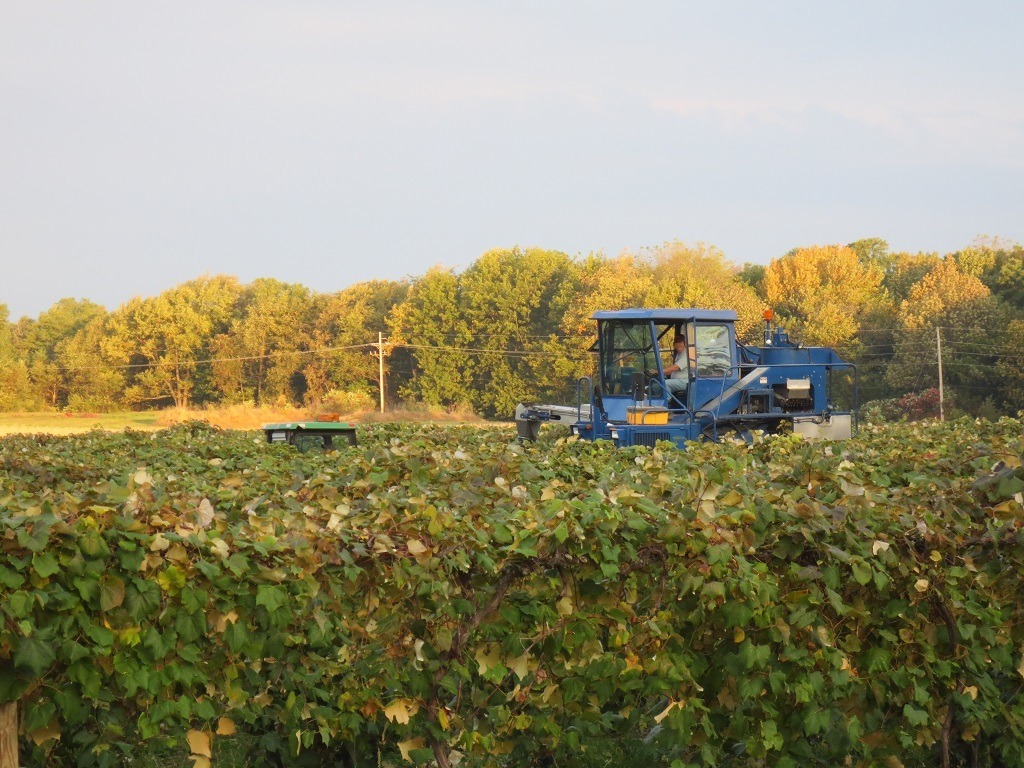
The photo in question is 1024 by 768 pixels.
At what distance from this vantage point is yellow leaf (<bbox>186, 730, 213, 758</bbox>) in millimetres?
4449

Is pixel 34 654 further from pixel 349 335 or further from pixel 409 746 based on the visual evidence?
pixel 349 335

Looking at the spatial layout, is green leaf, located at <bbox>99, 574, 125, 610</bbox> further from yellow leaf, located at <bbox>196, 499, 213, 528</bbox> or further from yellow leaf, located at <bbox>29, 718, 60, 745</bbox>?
yellow leaf, located at <bbox>29, 718, 60, 745</bbox>

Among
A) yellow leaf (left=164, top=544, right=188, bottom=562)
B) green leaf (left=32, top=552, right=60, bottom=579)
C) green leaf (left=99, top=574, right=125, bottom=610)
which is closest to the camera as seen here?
green leaf (left=32, top=552, right=60, bottom=579)

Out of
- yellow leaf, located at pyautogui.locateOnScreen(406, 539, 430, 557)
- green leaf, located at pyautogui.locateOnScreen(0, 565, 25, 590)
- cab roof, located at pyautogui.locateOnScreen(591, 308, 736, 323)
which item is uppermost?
cab roof, located at pyautogui.locateOnScreen(591, 308, 736, 323)

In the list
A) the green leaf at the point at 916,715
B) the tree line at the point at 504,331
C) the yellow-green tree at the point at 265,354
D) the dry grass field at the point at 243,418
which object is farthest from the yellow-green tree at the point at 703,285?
the green leaf at the point at 916,715

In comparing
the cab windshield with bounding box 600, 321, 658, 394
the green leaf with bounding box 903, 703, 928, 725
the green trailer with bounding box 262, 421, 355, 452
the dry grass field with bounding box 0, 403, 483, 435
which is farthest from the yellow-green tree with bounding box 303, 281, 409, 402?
the green leaf with bounding box 903, 703, 928, 725

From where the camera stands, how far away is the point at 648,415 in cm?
1827

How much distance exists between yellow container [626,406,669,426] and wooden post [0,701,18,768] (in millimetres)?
14480

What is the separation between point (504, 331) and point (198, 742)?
260 ft

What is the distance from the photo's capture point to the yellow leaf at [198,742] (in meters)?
4.45

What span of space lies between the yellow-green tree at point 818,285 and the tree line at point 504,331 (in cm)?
15

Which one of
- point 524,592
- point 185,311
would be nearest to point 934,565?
point 524,592

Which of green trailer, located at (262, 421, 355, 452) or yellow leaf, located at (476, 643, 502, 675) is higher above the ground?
green trailer, located at (262, 421, 355, 452)

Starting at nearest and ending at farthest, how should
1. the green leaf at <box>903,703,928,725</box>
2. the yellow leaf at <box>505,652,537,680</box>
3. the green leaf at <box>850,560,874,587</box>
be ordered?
the yellow leaf at <box>505,652,537,680</box> → the green leaf at <box>850,560,874,587</box> → the green leaf at <box>903,703,928,725</box>
